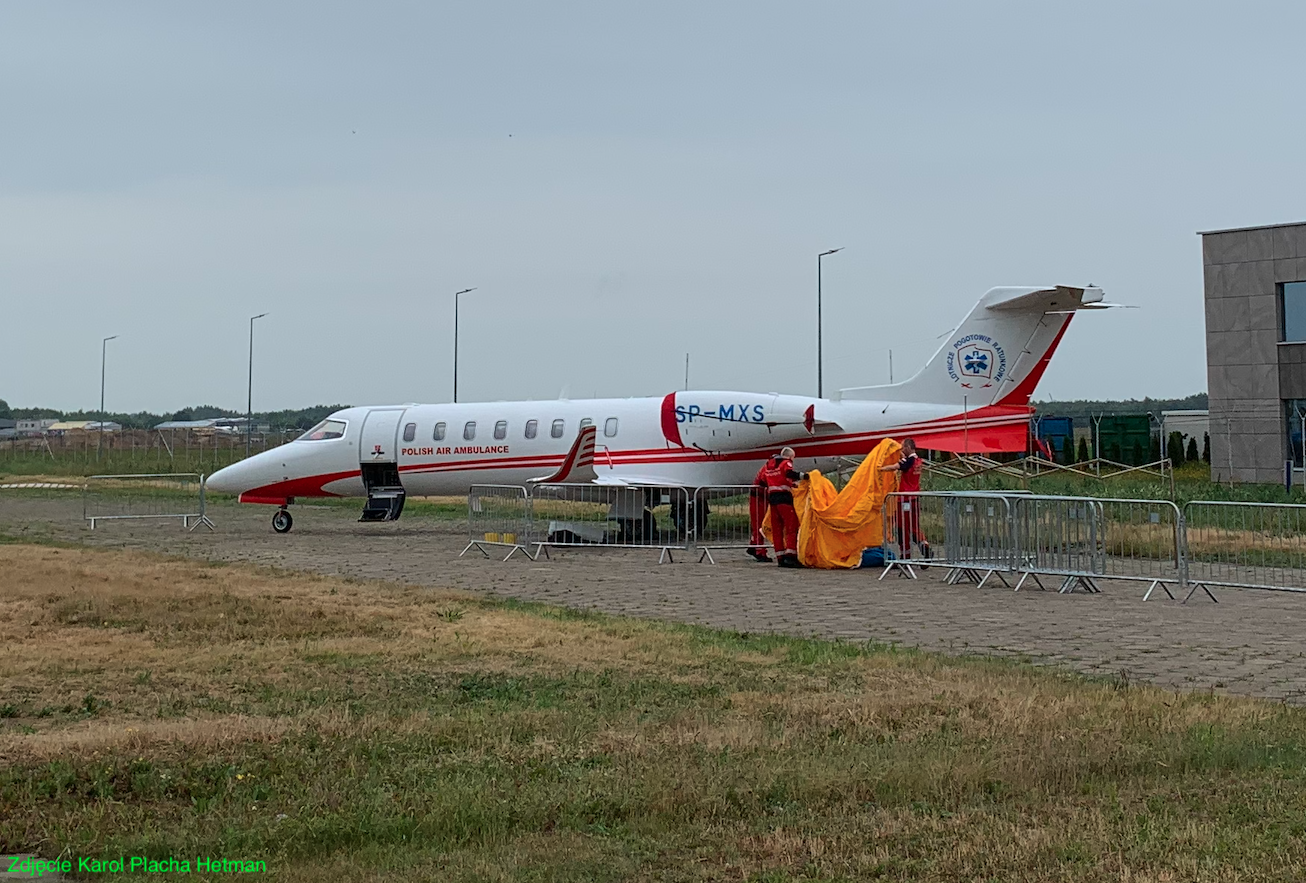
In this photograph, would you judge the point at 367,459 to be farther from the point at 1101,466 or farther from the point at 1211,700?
the point at 1101,466

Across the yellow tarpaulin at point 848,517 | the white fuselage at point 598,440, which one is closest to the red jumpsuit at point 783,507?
the yellow tarpaulin at point 848,517

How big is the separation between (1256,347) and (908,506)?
100ft

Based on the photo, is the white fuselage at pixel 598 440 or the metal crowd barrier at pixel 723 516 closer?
the metal crowd barrier at pixel 723 516

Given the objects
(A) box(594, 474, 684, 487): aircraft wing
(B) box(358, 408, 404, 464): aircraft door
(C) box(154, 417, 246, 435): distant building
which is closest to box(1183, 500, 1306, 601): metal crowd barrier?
(A) box(594, 474, 684, 487): aircraft wing

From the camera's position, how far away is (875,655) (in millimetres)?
10695

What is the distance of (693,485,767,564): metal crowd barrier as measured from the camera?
21.7 metres

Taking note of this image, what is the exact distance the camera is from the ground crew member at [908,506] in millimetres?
19000

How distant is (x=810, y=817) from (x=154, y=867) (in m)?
2.71

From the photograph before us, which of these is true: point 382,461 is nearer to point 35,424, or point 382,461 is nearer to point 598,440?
point 598,440

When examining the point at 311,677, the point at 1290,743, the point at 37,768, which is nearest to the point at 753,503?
the point at 311,677

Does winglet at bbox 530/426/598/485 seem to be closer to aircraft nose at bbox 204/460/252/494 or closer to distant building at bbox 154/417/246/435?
aircraft nose at bbox 204/460/252/494

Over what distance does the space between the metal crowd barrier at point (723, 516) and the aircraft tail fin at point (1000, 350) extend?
3958 millimetres

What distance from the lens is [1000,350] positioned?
23.1 metres

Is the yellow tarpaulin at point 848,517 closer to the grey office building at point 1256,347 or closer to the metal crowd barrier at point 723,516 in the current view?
the metal crowd barrier at point 723,516
